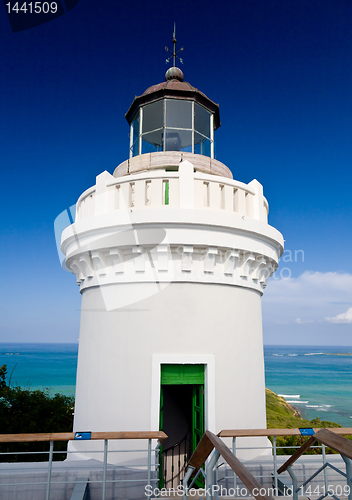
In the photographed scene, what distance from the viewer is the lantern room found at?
21.6 feet

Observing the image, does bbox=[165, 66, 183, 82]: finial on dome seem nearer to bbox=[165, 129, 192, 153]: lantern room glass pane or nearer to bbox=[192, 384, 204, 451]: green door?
bbox=[165, 129, 192, 153]: lantern room glass pane

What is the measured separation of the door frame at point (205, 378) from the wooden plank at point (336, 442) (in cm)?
224

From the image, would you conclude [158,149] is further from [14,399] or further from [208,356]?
[14,399]

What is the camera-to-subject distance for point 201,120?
6.98m

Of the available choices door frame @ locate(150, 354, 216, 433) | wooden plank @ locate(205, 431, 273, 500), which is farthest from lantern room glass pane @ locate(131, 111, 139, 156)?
wooden plank @ locate(205, 431, 273, 500)

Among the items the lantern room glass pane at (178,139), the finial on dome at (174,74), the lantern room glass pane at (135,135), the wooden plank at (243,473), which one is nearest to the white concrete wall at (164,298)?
the lantern room glass pane at (178,139)

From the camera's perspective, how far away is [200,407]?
509 centimetres

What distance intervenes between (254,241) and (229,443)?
9.09 ft

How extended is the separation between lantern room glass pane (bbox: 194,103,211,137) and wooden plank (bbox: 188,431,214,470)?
5.50 meters

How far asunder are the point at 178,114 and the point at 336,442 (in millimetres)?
5808

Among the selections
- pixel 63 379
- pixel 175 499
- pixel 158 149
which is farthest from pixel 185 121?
pixel 63 379

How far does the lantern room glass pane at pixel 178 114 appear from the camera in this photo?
6613 millimetres

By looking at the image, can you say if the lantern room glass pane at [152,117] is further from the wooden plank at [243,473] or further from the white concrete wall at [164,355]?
the wooden plank at [243,473]

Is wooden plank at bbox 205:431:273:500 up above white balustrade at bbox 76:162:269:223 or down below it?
below
